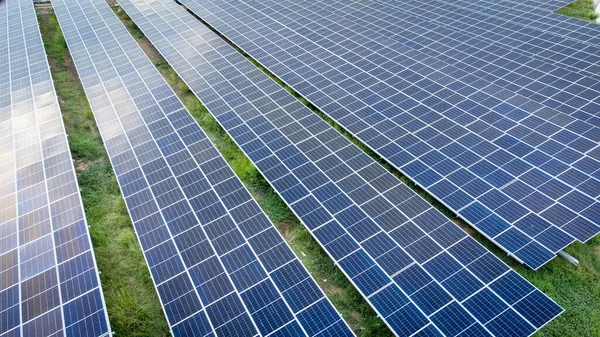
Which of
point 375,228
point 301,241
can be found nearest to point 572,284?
point 375,228

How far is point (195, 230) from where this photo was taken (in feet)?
42.5

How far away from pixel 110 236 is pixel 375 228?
9085mm

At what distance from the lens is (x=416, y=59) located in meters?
20.0

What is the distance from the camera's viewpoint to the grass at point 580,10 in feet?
75.6

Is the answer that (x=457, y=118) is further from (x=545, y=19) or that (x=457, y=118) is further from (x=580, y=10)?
(x=580, y=10)

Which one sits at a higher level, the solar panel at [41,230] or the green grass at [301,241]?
the green grass at [301,241]

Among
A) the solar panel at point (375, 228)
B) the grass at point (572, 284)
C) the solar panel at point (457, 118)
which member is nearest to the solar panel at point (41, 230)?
the solar panel at point (375, 228)

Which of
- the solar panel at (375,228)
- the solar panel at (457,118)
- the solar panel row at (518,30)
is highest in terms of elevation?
the solar panel row at (518,30)

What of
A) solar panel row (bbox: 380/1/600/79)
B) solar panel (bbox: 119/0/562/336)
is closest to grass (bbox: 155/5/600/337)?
solar panel (bbox: 119/0/562/336)

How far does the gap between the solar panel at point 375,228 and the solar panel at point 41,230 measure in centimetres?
637

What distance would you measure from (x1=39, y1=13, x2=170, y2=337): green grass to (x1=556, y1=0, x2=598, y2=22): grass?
26281mm

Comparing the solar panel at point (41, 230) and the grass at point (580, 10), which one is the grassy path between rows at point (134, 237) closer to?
the solar panel at point (41, 230)

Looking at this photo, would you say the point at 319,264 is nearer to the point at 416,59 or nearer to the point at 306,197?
the point at 306,197

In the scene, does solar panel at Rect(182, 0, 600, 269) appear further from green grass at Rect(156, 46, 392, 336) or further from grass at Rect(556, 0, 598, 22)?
grass at Rect(556, 0, 598, 22)
